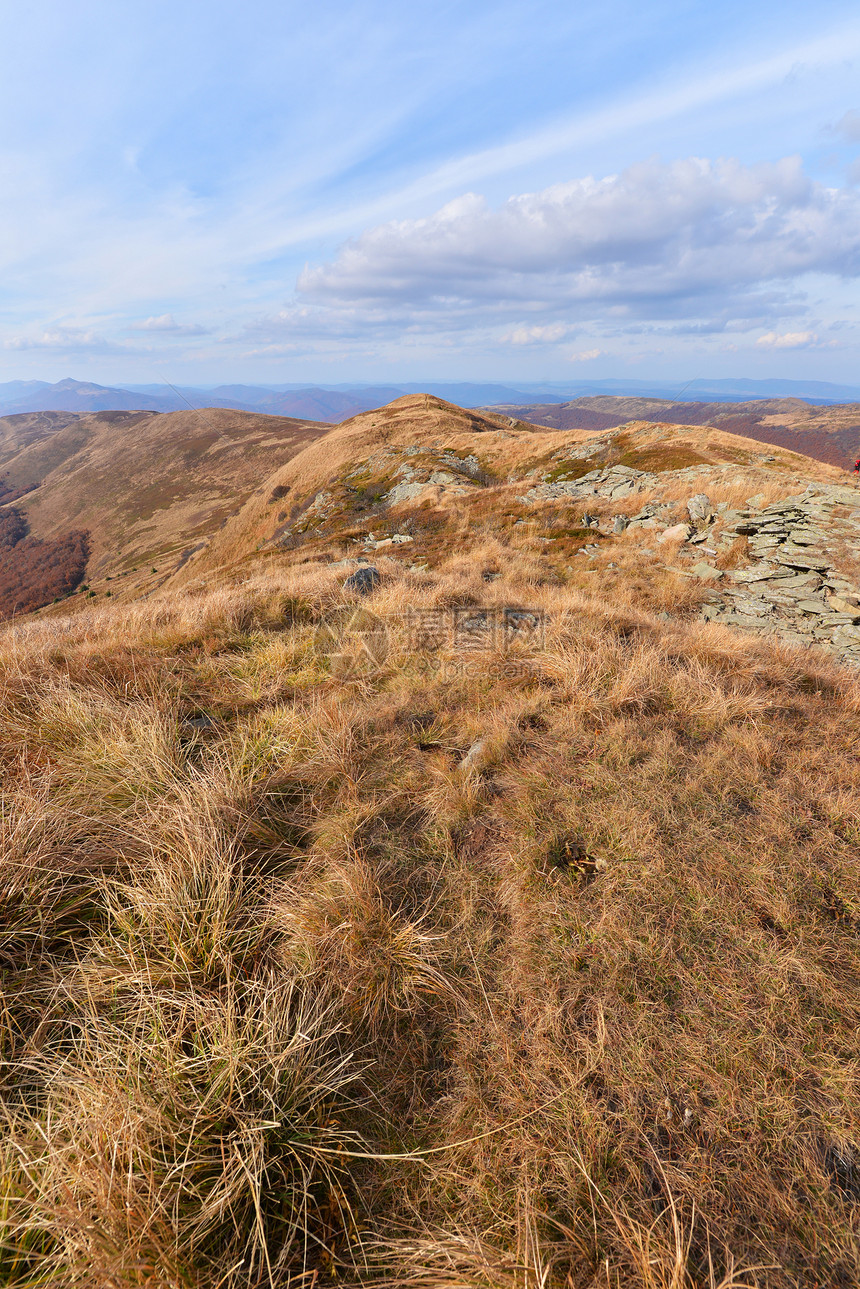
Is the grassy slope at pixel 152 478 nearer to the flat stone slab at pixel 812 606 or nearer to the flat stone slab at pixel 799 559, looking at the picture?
the flat stone slab at pixel 799 559

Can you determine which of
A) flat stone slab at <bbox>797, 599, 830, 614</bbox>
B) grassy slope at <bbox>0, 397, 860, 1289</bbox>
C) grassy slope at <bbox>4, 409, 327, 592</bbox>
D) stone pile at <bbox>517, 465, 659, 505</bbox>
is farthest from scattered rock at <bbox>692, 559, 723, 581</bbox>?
grassy slope at <bbox>4, 409, 327, 592</bbox>

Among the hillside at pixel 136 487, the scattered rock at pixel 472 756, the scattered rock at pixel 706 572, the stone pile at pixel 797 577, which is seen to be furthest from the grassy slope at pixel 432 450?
the scattered rock at pixel 472 756

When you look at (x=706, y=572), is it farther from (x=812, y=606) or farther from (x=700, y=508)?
(x=700, y=508)

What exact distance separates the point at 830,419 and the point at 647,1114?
861 feet

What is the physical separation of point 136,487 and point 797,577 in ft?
434

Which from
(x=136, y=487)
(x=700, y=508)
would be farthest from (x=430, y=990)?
(x=136, y=487)

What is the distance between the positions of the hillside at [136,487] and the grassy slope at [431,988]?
62.2 m

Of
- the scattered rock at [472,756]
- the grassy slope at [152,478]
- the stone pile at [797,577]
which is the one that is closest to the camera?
→ the scattered rock at [472,756]

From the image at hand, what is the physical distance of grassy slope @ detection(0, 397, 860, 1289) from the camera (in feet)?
5.39

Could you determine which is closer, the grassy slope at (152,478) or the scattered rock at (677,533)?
the scattered rock at (677,533)

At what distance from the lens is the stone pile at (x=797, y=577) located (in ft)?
28.8

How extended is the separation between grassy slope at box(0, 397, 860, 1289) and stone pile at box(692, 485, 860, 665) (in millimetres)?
5031

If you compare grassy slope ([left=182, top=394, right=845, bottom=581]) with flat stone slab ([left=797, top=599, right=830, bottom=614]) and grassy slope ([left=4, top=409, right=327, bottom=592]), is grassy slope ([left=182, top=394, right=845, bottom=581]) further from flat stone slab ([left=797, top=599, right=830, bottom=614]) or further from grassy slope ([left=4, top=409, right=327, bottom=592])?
grassy slope ([left=4, top=409, right=327, bottom=592])

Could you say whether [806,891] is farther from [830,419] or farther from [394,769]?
[830,419]
